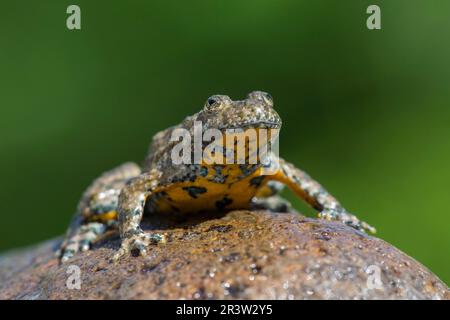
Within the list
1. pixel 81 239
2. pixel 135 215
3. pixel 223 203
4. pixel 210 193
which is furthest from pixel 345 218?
pixel 81 239

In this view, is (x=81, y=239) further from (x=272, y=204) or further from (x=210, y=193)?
(x=272, y=204)

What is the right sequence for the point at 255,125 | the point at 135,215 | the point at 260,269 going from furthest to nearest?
the point at 135,215, the point at 255,125, the point at 260,269

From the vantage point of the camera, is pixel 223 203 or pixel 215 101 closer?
pixel 215 101

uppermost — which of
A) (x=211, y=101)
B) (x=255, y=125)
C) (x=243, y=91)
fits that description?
(x=211, y=101)

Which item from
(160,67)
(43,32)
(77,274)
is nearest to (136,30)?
(160,67)

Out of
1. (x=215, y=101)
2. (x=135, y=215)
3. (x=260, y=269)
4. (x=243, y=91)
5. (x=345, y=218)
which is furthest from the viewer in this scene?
(x=243, y=91)
